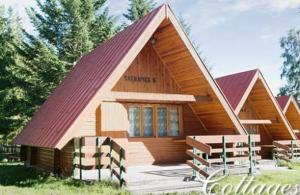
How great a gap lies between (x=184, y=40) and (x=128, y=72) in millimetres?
2647

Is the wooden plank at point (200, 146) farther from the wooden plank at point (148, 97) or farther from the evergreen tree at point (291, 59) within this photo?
the evergreen tree at point (291, 59)

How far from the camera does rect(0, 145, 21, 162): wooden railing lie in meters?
23.0

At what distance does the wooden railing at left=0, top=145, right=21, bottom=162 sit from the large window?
441 inches

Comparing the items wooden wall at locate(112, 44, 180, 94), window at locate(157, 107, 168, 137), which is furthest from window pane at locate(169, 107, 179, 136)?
wooden wall at locate(112, 44, 180, 94)

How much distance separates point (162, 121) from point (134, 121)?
1306 mm

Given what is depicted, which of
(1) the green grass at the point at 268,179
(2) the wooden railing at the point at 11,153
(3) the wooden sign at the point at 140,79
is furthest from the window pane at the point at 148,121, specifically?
(2) the wooden railing at the point at 11,153

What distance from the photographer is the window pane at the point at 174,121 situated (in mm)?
15602

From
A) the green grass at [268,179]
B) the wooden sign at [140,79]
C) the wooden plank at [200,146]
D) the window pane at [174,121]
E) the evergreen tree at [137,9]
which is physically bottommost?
the green grass at [268,179]

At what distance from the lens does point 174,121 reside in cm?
1570

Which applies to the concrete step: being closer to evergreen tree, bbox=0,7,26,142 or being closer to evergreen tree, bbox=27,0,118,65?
evergreen tree, bbox=27,0,118,65

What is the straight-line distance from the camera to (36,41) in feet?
92.8

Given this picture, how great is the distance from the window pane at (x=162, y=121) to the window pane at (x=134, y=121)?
93 centimetres

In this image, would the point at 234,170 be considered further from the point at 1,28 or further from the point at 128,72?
the point at 1,28

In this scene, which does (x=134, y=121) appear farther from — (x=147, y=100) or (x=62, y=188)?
(x=62, y=188)
